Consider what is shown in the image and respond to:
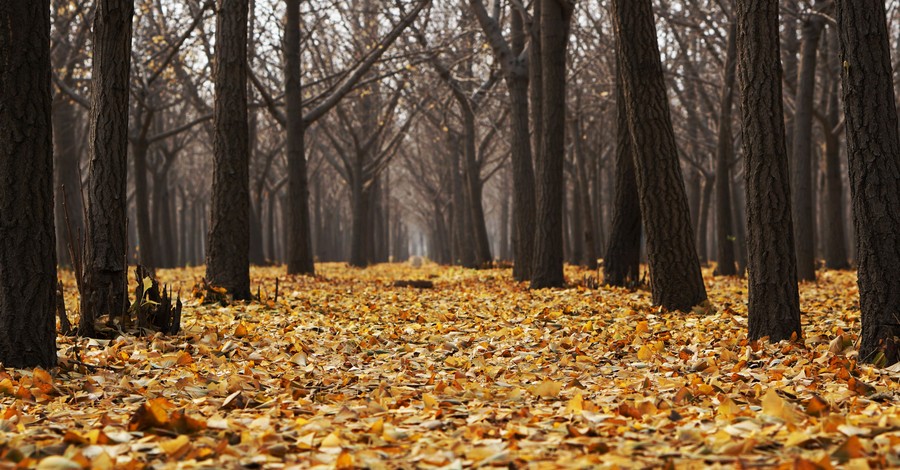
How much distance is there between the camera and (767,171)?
5.62m

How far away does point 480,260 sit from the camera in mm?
19438

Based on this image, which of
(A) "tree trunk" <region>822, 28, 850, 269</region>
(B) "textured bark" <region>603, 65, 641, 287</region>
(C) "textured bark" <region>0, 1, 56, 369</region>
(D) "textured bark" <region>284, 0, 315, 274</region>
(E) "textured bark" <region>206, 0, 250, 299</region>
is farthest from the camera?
(A) "tree trunk" <region>822, 28, 850, 269</region>

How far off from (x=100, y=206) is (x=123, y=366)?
1.87 m

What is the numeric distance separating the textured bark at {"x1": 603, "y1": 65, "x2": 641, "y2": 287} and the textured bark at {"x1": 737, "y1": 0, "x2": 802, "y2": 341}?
4.68 m

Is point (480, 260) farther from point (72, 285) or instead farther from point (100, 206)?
point (100, 206)

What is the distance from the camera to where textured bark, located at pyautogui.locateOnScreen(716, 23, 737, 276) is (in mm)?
14188

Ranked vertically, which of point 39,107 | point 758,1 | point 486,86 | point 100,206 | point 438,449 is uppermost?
point 486,86

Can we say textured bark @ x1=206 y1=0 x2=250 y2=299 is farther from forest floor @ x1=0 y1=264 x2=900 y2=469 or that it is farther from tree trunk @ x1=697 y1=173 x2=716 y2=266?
tree trunk @ x1=697 y1=173 x2=716 y2=266

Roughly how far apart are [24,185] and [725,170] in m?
12.7

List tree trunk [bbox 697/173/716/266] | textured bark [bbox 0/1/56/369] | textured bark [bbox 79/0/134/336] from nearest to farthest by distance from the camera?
textured bark [bbox 0/1/56/369] → textured bark [bbox 79/0/134/336] → tree trunk [bbox 697/173/716/266]

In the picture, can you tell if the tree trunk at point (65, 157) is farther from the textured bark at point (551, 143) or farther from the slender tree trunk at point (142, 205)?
the textured bark at point (551, 143)

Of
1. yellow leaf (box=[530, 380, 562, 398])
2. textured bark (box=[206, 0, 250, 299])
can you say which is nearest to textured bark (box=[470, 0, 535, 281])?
textured bark (box=[206, 0, 250, 299])

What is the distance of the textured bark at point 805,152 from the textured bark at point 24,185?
1169 centimetres

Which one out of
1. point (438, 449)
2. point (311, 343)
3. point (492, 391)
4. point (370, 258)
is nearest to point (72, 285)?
point (311, 343)
